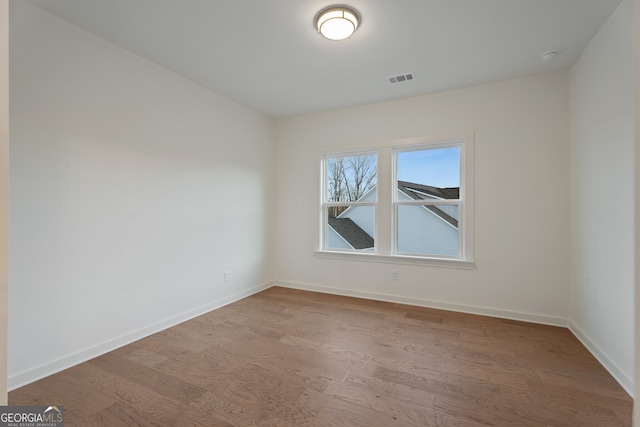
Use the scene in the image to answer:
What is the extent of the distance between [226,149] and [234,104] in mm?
654

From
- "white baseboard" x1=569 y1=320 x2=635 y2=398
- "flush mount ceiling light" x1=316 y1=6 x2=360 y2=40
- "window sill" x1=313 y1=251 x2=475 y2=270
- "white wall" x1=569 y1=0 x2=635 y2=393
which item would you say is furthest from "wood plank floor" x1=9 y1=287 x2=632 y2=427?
"flush mount ceiling light" x1=316 y1=6 x2=360 y2=40

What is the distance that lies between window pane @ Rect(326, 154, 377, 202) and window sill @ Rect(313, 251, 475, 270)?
0.80 metres

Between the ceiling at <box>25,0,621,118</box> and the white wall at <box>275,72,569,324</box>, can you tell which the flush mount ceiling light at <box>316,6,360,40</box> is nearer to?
the ceiling at <box>25,0,621,118</box>

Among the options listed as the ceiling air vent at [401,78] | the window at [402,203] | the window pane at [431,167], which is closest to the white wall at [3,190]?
the ceiling air vent at [401,78]

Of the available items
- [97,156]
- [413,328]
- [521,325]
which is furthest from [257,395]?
[521,325]

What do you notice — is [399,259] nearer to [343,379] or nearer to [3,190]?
[343,379]

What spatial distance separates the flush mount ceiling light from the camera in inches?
80.2

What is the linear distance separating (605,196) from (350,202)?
8.63ft

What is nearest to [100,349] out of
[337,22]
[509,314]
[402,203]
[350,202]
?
[350,202]

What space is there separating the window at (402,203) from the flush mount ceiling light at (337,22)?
5.75 ft

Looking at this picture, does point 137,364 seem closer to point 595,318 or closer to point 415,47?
point 415,47

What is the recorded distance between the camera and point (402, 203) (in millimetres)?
3719

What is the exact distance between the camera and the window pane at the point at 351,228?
→ 396 cm

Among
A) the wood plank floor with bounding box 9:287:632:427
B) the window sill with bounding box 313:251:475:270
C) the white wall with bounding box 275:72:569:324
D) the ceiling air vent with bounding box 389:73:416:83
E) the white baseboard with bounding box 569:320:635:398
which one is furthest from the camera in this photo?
the window sill with bounding box 313:251:475:270
